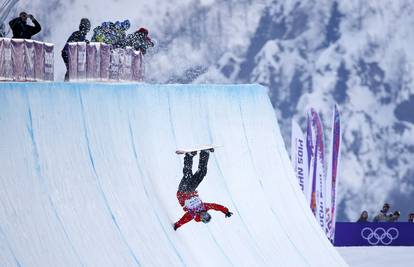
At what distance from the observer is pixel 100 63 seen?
14039mm

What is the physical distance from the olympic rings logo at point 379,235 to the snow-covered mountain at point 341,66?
68.7ft

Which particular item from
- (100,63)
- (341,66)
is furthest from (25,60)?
(341,66)

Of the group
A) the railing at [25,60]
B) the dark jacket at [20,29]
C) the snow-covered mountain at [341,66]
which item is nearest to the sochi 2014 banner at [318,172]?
the railing at [25,60]

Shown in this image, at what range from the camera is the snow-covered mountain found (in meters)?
42.4

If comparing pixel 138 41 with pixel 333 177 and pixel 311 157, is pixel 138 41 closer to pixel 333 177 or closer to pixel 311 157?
pixel 311 157

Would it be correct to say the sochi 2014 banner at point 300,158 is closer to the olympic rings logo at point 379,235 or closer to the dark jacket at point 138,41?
the olympic rings logo at point 379,235

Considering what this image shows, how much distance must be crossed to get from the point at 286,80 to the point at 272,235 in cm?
2925

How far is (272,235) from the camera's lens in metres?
14.6

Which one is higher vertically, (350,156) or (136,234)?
(136,234)

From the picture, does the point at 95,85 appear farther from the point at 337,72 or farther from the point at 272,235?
the point at 337,72

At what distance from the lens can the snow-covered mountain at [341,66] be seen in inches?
1668

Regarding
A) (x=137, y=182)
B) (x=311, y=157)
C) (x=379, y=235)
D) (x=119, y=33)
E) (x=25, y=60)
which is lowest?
(x=379, y=235)

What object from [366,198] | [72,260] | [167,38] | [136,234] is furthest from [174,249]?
[366,198]

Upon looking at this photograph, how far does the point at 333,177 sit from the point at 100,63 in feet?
25.4
